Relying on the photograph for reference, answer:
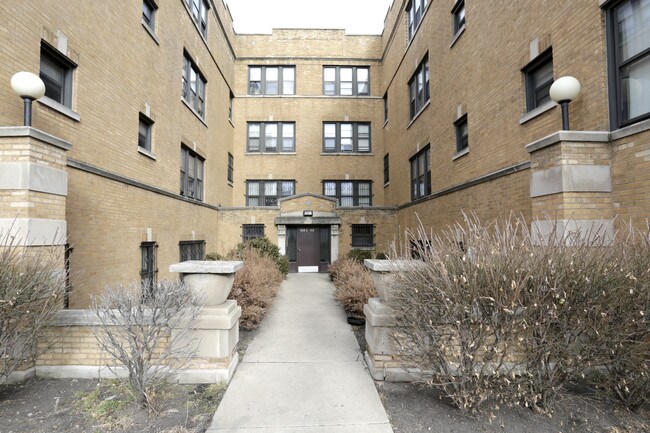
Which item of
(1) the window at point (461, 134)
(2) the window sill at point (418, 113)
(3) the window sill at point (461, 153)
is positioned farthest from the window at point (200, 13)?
(3) the window sill at point (461, 153)

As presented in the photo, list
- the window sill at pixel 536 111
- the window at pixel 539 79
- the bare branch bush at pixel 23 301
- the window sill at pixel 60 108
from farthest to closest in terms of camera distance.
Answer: the window at pixel 539 79 < the window sill at pixel 536 111 < the window sill at pixel 60 108 < the bare branch bush at pixel 23 301

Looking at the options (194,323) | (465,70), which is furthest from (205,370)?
(465,70)

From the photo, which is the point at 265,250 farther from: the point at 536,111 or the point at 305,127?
the point at 536,111

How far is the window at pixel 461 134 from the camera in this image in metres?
10.1

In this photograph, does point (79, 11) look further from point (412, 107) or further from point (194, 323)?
point (412, 107)

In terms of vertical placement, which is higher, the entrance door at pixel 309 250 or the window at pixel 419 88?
the window at pixel 419 88

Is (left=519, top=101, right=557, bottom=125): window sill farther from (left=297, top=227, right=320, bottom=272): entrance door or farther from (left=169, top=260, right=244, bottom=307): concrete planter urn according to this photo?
(left=297, top=227, right=320, bottom=272): entrance door

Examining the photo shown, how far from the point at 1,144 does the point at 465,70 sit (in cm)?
1075

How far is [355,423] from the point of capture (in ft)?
11.7

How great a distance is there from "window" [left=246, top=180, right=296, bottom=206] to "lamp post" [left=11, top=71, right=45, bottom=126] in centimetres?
1535

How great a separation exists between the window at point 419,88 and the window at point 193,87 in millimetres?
9746

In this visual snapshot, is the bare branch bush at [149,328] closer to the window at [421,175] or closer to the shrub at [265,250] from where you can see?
the shrub at [265,250]

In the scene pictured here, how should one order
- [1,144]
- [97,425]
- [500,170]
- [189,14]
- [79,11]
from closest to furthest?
[97,425], [1,144], [79,11], [500,170], [189,14]

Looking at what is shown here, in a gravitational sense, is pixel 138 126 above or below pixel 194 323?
above
